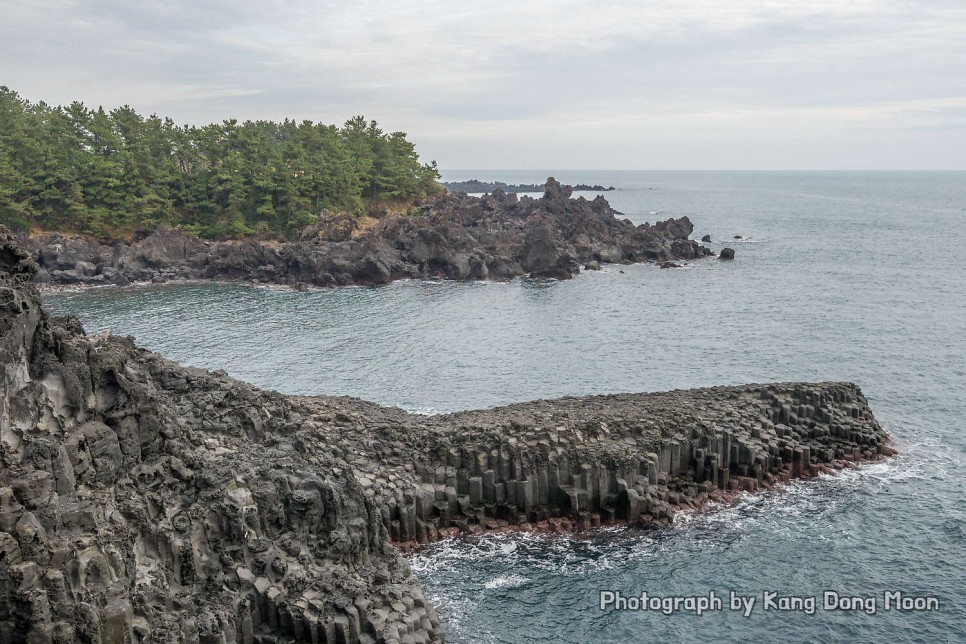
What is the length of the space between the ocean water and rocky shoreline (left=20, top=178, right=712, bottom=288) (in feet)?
15.6

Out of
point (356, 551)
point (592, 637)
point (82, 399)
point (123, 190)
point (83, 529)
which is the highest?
point (123, 190)

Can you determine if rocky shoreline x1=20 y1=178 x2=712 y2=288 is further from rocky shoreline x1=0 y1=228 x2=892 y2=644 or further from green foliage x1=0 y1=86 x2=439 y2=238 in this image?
rocky shoreline x1=0 y1=228 x2=892 y2=644

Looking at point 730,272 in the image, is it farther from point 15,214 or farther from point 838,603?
point 15,214

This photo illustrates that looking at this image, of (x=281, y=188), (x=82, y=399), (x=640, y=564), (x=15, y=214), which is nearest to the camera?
(x=82, y=399)

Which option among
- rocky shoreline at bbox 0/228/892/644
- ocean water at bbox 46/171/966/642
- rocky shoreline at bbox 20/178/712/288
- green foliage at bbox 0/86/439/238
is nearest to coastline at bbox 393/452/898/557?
rocky shoreline at bbox 0/228/892/644

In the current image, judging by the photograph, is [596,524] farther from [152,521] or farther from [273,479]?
[152,521]

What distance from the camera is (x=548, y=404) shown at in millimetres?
53469

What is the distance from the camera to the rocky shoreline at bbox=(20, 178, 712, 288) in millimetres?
106875

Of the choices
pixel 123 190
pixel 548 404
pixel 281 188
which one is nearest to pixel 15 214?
pixel 123 190

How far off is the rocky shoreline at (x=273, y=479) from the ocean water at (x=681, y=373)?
2.56 m

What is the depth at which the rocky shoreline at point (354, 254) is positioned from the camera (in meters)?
107

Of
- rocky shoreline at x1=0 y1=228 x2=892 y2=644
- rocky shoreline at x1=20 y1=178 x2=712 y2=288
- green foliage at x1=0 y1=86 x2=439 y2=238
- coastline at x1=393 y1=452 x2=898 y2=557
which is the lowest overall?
coastline at x1=393 y1=452 x2=898 y2=557

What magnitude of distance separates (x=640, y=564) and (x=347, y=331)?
50489 mm

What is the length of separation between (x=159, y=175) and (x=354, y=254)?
36.4 metres
